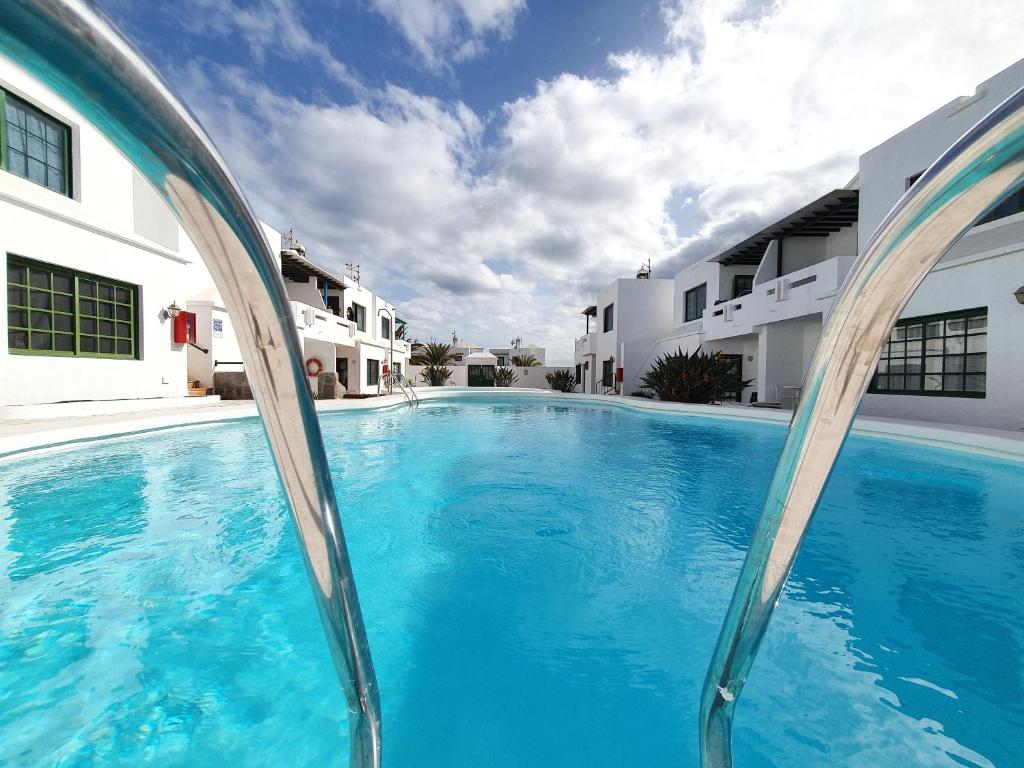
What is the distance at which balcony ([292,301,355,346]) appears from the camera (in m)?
17.4

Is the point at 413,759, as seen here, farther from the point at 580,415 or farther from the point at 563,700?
the point at 580,415

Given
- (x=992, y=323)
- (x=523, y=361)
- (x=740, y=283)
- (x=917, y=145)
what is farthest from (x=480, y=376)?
(x=992, y=323)

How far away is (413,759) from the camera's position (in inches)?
82.5

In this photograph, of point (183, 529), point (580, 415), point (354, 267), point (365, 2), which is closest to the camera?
point (183, 529)

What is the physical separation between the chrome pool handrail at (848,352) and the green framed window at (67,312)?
44.6 feet

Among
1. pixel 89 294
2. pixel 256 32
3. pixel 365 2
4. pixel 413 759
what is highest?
pixel 365 2

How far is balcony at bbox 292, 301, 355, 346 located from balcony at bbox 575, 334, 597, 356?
16.5 metres

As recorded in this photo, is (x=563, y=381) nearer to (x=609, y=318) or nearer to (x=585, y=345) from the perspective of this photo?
(x=585, y=345)

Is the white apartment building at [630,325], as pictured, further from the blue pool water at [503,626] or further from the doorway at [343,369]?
the blue pool water at [503,626]

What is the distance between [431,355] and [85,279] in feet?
88.9

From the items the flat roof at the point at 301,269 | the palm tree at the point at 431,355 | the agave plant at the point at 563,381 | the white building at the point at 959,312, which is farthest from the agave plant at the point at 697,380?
the palm tree at the point at 431,355

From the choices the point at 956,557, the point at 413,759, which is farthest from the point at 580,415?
the point at 413,759

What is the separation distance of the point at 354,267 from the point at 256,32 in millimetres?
25151

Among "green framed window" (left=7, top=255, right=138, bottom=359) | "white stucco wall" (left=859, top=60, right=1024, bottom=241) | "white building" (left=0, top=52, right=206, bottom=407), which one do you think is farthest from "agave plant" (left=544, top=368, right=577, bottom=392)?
"green framed window" (left=7, top=255, right=138, bottom=359)
